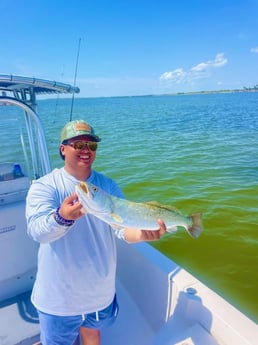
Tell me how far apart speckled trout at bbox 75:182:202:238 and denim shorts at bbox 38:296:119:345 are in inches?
32.0

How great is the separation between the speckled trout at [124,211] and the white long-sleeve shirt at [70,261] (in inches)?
12.0

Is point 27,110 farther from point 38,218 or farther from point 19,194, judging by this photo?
point 38,218

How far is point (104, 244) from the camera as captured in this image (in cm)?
194

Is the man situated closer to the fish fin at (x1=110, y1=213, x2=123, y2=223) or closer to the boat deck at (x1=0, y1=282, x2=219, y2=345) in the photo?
the fish fin at (x1=110, y1=213, x2=123, y2=223)

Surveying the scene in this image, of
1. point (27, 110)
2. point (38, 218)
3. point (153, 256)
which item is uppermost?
point (27, 110)

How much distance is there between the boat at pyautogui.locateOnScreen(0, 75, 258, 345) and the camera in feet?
7.82

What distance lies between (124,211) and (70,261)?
594mm

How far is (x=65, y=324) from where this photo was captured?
1936 millimetres

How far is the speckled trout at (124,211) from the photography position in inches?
57.5

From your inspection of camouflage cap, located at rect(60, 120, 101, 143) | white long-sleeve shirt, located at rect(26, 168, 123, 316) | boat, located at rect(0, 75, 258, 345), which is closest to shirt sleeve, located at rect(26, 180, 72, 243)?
white long-sleeve shirt, located at rect(26, 168, 123, 316)

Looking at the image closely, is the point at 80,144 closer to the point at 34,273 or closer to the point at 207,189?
the point at 34,273

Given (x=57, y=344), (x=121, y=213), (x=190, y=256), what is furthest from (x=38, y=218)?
(x=190, y=256)

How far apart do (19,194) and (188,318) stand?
2179 millimetres

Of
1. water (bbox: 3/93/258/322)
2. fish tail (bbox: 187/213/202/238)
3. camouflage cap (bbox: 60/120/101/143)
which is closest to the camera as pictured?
camouflage cap (bbox: 60/120/101/143)
